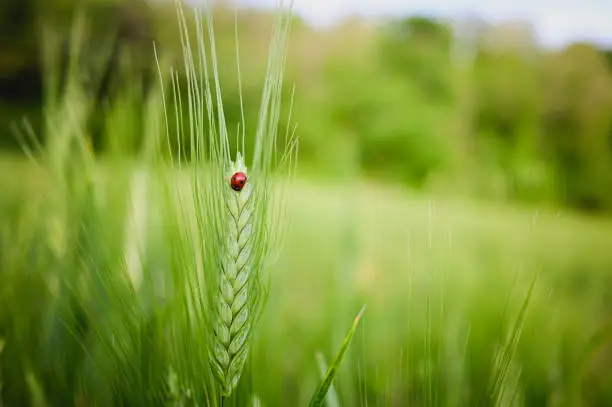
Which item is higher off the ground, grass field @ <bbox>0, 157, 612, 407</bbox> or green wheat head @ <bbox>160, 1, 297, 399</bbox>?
green wheat head @ <bbox>160, 1, 297, 399</bbox>

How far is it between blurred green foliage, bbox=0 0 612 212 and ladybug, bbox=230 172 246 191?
0.03 m

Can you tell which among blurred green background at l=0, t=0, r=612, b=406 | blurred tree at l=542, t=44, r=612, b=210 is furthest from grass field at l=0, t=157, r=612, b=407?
blurred tree at l=542, t=44, r=612, b=210

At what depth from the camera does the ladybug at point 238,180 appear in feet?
0.50

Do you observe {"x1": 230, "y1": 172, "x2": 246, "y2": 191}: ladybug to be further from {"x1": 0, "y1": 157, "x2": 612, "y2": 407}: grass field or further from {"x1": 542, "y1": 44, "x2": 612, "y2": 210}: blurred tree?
{"x1": 542, "y1": 44, "x2": 612, "y2": 210}: blurred tree

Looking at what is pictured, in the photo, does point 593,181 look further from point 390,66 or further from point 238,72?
point 390,66

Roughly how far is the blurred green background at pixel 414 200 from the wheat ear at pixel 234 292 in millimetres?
39

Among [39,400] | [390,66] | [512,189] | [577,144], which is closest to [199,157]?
[39,400]

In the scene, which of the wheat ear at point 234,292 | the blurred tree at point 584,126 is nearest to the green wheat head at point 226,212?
the wheat ear at point 234,292

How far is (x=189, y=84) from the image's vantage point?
0.16 meters

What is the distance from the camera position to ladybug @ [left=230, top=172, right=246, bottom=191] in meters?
0.15

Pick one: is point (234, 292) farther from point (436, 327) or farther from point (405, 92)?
point (405, 92)

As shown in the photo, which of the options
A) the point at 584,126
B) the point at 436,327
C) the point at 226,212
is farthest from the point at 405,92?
the point at 226,212

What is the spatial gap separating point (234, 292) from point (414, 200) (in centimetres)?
69

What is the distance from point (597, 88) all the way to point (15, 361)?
89cm
